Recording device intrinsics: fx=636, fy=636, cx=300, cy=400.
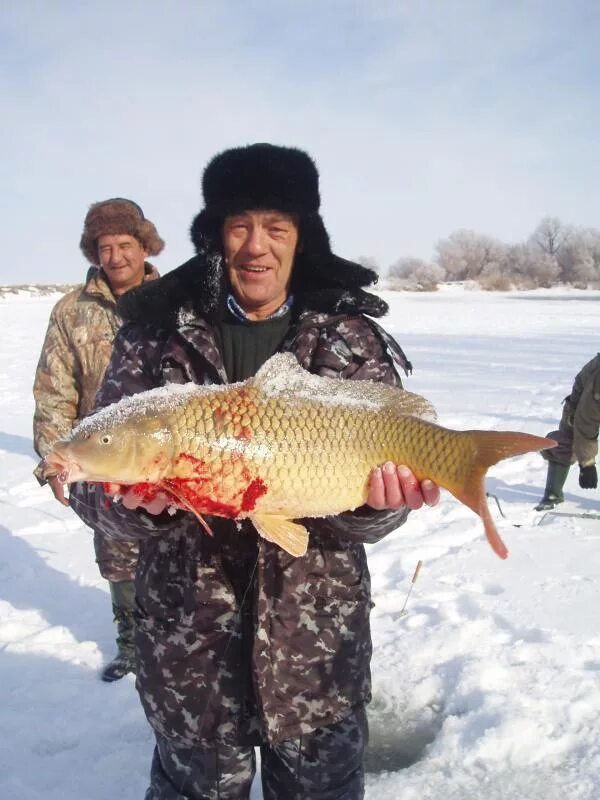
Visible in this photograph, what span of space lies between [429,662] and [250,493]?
2030 millimetres

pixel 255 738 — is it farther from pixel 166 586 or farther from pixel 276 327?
pixel 276 327

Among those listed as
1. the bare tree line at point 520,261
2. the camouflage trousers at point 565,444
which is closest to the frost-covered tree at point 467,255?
the bare tree line at point 520,261

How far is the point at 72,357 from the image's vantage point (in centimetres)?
386

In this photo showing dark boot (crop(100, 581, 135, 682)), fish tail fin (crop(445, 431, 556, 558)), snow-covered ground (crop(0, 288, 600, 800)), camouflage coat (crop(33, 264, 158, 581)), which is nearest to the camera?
fish tail fin (crop(445, 431, 556, 558))

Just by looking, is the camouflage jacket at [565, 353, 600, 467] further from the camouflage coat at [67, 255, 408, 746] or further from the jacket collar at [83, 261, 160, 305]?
the camouflage coat at [67, 255, 408, 746]

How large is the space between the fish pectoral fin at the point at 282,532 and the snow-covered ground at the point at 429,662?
1402 millimetres

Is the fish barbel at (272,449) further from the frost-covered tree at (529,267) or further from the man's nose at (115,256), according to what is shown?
the frost-covered tree at (529,267)

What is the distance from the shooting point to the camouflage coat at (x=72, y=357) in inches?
150

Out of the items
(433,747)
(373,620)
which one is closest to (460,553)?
(373,620)

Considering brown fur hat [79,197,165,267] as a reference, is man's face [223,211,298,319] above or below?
below

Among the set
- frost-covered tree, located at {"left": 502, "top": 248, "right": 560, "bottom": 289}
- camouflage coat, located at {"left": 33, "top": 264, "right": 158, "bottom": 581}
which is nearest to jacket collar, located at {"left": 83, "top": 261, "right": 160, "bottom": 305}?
camouflage coat, located at {"left": 33, "top": 264, "right": 158, "bottom": 581}

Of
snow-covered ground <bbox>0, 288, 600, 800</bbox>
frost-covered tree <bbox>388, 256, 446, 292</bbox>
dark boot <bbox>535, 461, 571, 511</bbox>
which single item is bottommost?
snow-covered ground <bbox>0, 288, 600, 800</bbox>

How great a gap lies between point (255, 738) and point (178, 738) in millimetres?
248

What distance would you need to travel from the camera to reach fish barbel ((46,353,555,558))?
1.88 m
